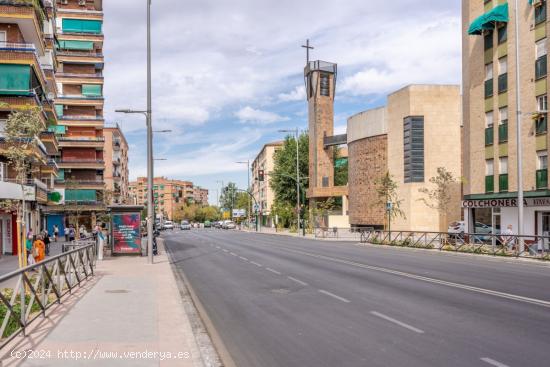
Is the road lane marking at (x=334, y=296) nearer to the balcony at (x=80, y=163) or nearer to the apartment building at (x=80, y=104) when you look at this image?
the apartment building at (x=80, y=104)

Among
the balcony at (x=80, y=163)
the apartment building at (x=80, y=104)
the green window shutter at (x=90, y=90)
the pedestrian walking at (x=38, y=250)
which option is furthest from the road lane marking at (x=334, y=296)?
the green window shutter at (x=90, y=90)

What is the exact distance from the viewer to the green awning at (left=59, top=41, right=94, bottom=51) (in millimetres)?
67812

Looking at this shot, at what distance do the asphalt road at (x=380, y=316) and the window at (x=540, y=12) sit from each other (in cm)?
1708

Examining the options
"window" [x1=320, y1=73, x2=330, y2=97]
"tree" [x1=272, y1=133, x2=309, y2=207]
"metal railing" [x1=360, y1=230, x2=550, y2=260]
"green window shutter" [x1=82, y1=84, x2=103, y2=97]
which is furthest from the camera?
"tree" [x1=272, y1=133, x2=309, y2=207]

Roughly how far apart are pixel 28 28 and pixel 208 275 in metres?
21.5

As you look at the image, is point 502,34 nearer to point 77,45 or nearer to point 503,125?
point 503,125

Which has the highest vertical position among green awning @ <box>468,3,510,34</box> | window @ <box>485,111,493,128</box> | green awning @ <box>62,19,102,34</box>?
green awning @ <box>62,19,102,34</box>

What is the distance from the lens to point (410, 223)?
5116cm

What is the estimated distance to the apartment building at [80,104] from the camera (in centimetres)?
6619

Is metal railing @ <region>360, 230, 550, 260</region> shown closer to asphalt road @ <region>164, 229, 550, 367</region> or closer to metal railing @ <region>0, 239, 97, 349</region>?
asphalt road @ <region>164, 229, 550, 367</region>

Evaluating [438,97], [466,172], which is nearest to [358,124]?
[438,97]

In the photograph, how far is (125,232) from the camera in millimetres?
28016

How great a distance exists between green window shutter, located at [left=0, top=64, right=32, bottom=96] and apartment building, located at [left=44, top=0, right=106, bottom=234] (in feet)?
115

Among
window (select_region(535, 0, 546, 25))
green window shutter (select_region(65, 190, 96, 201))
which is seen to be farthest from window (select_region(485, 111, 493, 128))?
green window shutter (select_region(65, 190, 96, 201))
